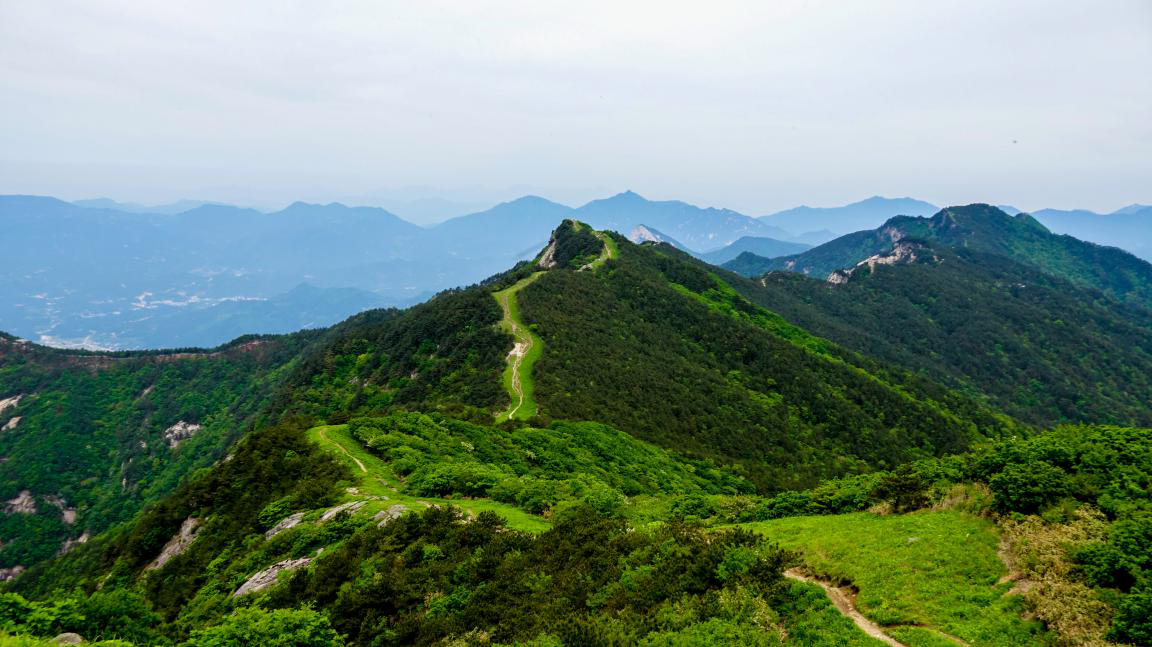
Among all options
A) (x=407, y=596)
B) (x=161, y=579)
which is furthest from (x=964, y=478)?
(x=161, y=579)

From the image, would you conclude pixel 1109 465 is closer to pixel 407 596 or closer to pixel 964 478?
pixel 964 478

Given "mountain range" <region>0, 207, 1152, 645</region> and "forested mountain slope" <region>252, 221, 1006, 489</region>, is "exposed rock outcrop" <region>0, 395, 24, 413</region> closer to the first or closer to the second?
"mountain range" <region>0, 207, 1152, 645</region>

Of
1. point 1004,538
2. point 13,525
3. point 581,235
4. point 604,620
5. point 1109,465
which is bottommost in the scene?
point 13,525

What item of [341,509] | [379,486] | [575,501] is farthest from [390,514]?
[575,501]

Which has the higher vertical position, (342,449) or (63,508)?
(342,449)

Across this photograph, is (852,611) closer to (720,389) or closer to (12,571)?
(720,389)

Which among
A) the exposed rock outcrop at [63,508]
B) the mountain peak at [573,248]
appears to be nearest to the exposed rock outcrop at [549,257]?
the mountain peak at [573,248]
